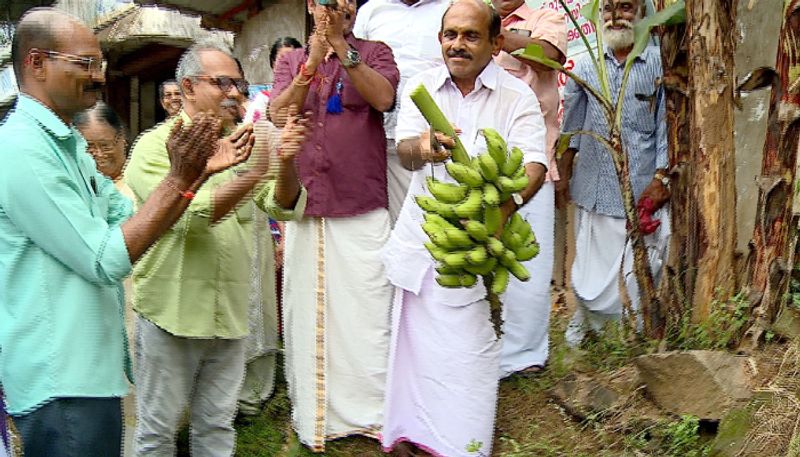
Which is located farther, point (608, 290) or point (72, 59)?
point (608, 290)

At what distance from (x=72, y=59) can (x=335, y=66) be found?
5.54 ft

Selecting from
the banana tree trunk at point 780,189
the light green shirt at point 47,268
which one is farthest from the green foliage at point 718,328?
the light green shirt at point 47,268

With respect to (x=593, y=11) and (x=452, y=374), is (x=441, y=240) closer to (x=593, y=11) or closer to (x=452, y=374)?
(x=452, y=374)

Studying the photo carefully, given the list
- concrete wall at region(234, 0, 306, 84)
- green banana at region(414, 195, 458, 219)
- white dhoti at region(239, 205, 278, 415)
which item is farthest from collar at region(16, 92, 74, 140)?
concrete wall at region(234, 0, 306, 84)

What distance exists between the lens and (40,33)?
2.11 metres

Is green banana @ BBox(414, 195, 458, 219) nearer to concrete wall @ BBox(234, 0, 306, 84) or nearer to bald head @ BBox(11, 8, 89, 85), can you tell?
bald head @ BBox(11, 8, 89, 85)

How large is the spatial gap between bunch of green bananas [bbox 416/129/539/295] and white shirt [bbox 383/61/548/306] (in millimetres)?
450

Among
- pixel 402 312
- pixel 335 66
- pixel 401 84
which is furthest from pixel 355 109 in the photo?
pixel 402 312

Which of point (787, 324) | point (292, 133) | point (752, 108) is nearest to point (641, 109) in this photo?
point (752, 108)

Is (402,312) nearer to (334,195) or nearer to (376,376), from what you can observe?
(376,376)

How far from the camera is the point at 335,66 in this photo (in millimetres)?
3676

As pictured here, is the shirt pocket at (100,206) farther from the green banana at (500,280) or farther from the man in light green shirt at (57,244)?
the green banana at (500,280)

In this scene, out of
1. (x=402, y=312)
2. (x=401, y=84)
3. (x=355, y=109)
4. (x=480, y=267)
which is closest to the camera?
(x=480, y=267)

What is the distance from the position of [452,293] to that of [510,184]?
2.11 feet
